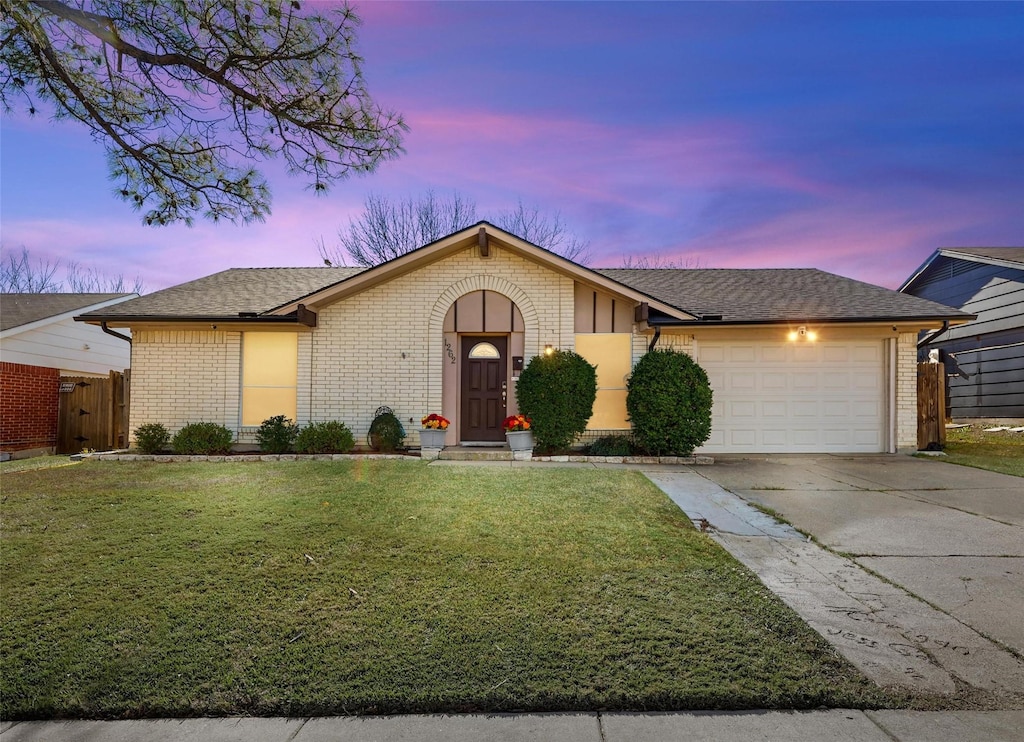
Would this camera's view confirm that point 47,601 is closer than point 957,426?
Yes

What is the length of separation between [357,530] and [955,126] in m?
13.8

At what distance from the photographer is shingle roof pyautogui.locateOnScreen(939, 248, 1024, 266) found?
48.0ft

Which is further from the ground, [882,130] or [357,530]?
[882,130]

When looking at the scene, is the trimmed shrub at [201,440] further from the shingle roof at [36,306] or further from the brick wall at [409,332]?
the shingle roof at [36,306]

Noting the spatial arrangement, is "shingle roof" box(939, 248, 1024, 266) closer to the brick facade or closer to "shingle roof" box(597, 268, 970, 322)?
"shingle roof" box(597, 268, 970, 322)

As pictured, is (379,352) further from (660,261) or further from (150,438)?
(660,261)

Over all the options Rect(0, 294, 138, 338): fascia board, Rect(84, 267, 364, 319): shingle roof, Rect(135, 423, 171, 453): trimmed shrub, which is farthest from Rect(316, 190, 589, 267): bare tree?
Rect(135, 423, 171, 453): trimmed shrub

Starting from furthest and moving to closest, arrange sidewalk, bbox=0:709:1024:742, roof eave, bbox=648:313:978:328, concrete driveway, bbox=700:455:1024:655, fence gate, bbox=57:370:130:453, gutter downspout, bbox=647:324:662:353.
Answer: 1. fence gate, bbox=57:370:130:453
2. gutter downspout, bbox=647:324:662:353
3. roof eave, bbox=648:313:978:328
4. concrete driveway, bbox=700:455:1024:655
5. sidewalk, bbox=0:709:1024:742

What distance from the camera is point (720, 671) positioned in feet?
8.17

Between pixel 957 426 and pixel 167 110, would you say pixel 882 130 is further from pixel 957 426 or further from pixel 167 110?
pixel 167 110

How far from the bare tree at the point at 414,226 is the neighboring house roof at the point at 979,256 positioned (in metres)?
13.1

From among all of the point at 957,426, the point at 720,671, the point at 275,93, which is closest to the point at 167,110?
the point at 275,93

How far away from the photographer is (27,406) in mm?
11523

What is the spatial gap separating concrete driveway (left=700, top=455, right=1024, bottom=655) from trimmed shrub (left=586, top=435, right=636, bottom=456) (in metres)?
1.56
